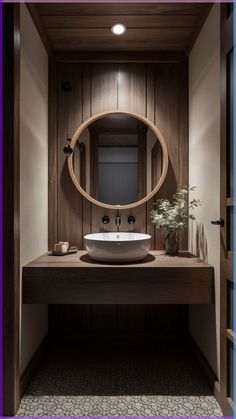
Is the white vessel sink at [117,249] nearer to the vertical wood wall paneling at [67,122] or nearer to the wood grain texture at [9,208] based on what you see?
the wood grain texture at [9,208]

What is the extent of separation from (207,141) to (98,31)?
1.14m

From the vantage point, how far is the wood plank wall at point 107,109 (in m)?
2.23

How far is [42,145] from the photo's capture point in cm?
207

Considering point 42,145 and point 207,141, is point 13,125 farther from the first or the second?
point 207,141

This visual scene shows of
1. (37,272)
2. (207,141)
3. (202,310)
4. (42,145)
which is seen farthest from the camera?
(42,145)

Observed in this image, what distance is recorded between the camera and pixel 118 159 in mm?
2207

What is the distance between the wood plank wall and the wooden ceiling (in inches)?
5.6

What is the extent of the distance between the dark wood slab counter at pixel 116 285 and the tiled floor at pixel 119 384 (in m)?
0.56

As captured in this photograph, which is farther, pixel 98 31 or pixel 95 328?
pixel 95 328

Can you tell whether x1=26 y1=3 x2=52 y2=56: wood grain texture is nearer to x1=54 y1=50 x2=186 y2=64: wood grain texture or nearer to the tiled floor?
x1=54 y1=50 x2=186 y2=64: wood grain texture

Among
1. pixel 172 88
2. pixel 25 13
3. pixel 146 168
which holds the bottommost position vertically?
pixel 146 168

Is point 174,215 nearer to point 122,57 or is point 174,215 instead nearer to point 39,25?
point 122,57

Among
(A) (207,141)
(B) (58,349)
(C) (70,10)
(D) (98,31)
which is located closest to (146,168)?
(A) (207,141)

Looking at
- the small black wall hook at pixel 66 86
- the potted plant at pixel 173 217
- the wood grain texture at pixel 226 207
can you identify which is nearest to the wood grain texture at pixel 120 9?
the wood grain texture at pixel 226 207
